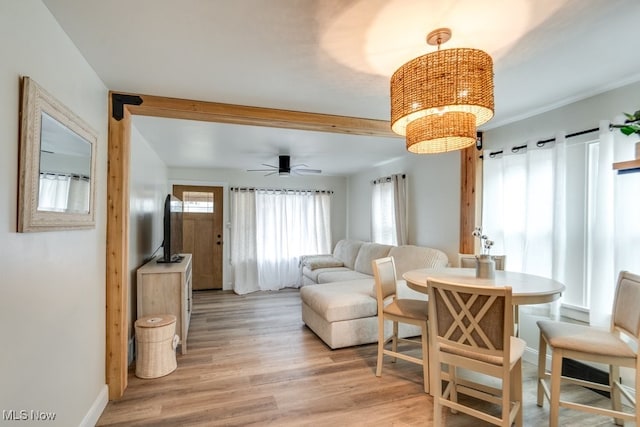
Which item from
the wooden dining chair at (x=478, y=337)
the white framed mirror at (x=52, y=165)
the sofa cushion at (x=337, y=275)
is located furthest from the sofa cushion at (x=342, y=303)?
the white framed mirror at (x=52, y=165)

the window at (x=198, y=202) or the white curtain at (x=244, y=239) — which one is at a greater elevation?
the window at (x=198, y=202)

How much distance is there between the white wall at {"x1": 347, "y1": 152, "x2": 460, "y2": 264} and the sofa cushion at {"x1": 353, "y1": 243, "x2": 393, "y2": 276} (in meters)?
0.47

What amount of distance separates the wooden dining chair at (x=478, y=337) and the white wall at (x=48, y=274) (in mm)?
2029

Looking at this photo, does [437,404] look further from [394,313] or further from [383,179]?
[383,179]

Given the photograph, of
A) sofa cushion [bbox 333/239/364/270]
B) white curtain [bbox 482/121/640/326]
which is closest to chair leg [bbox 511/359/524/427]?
white curtain [bbox 482/121/640/326]

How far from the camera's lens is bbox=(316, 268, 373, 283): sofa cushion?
4762 mm

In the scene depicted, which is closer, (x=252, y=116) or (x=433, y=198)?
(x=252, y=116)

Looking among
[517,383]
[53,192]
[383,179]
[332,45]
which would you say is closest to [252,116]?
[332,45]

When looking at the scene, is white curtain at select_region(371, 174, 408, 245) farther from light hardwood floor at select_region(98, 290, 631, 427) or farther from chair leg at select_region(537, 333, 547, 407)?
chair leg at select_region(537, 333, 547, 407)

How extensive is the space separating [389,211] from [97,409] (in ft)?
14.5

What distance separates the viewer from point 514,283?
218cm

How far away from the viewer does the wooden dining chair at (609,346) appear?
5.82 ft

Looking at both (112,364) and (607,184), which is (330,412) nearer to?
(112,364)

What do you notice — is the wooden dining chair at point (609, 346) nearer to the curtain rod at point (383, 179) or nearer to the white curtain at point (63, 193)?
the white curtain at point (63, 193)
